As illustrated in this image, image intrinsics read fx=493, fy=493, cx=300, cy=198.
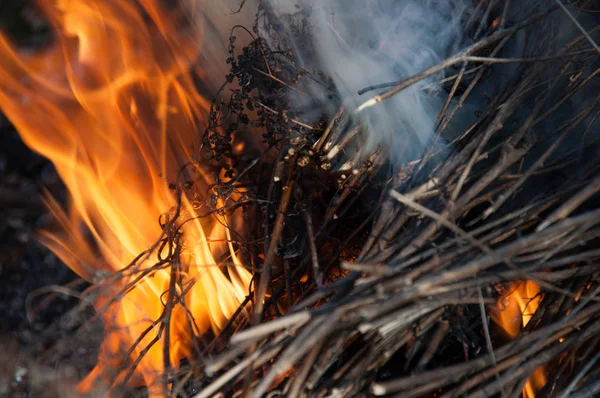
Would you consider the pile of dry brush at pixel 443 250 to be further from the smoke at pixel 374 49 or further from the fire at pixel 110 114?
the fire at pixel 110 114

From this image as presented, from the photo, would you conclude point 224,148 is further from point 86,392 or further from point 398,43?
point 86,392

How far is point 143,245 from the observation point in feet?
6.64

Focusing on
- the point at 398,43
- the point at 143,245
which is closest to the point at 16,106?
the point at 143,245

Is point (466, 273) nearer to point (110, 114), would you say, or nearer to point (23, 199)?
point (110, 114)

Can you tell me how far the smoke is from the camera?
162 centimetres

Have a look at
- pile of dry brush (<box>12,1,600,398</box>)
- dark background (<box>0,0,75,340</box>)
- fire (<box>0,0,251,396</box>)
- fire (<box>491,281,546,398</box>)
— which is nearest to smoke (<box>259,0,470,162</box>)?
pile of dry brush (<box>12,1,600,398</box>)

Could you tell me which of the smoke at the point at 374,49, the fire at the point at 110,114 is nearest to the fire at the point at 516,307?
the smoke at the point at 374,49

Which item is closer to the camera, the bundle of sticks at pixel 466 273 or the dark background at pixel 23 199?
the bundle of sticks at pixel 466 273

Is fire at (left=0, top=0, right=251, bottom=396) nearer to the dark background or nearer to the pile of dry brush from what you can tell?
the dark background

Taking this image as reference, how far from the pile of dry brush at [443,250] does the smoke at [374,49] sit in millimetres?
59

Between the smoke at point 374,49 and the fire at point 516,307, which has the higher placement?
the smoke at point 374,49

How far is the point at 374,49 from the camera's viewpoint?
1692mm

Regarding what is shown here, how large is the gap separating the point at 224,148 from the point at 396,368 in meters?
1.08

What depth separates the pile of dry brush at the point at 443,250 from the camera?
3.62 ft
